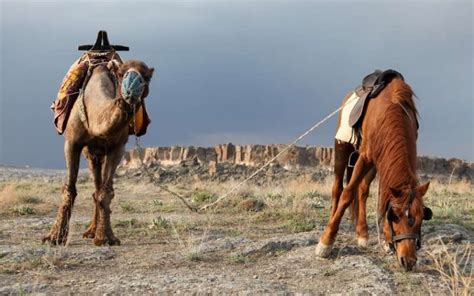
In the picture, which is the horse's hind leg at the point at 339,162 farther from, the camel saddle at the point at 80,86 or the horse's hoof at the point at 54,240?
the horse's hoof at the point at 54,240

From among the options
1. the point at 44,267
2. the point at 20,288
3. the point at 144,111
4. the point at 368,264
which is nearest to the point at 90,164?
the point at 144,111

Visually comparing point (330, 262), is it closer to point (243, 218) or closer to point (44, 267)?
point (44, 267)

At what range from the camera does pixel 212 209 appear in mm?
13328

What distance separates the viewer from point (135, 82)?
7.02 m

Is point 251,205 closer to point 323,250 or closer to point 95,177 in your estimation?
point 95,177

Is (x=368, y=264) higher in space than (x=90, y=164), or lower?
lower

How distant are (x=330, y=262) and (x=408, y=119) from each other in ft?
6.03

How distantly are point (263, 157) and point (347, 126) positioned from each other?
145 feet

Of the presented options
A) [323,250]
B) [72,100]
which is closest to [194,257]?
[323,250]

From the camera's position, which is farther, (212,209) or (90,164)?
(212,209)

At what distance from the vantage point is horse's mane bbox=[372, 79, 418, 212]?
610cm

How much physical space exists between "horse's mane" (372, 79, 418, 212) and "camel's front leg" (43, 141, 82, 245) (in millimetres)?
4121

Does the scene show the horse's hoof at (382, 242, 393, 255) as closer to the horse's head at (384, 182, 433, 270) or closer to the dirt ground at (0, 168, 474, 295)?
the dirt ground at (0, 168, 474, 295)

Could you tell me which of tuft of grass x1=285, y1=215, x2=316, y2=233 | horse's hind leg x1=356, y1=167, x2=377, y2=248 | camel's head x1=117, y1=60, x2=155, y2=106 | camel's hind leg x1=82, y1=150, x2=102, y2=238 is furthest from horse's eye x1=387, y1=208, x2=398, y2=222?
camel's hind leg x1=82, y1=150, x2=102, y2=238
